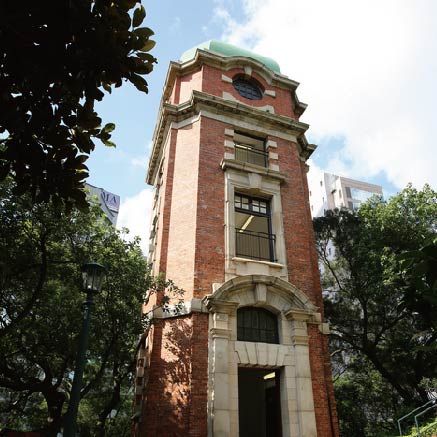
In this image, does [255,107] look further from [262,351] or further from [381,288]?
[381,288]

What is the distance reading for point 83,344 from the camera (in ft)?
20.6

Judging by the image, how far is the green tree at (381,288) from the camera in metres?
17.9

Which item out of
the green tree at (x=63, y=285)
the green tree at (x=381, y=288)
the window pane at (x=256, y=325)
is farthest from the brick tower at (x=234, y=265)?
the green tree at (x=381, y=288)

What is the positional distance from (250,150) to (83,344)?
34.0 feet

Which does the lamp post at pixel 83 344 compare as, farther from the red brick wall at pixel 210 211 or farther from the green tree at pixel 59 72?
the red brick wall at pixel 210 211

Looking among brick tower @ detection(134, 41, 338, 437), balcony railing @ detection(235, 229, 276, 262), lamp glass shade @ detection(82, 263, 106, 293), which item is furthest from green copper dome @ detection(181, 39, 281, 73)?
lamp glass shade @ detection(82, 263, 106, 293)

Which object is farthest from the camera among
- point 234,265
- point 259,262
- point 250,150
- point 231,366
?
point 250,150

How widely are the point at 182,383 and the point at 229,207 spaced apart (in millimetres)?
5495

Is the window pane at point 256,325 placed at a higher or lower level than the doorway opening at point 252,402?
higher

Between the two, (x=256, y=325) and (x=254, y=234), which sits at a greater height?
(x=254, y=234)

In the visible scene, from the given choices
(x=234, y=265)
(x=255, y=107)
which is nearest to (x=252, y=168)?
(x=255, y=107)

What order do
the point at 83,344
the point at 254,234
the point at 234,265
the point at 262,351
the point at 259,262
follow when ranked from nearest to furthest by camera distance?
the point at 83,344
the point at 262,351
the point at 234,265
the point at 259,262
the point at 254,234

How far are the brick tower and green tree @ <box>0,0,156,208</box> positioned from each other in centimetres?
719

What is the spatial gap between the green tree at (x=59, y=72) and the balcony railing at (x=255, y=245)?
30.3 ft
